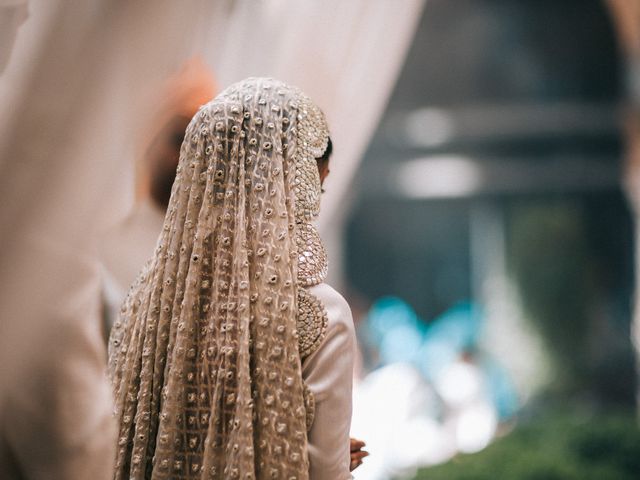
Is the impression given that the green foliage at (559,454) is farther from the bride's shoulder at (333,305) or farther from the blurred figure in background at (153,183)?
the bride's shoulder at (333,305)

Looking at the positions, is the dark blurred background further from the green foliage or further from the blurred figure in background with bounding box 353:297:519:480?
the green foliage

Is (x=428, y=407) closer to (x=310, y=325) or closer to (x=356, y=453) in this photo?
(x=356, y=453)

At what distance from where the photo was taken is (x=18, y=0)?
128cm

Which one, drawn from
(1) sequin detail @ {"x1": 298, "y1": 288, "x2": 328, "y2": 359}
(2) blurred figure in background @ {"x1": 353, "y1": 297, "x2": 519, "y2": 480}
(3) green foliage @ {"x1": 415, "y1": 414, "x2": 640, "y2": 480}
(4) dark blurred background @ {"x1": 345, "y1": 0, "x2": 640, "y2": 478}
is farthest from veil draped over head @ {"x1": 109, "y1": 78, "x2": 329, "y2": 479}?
(4) dark blurred background @ {"x1": 345, "y1": 0, "x2": 640, "y2": 478}

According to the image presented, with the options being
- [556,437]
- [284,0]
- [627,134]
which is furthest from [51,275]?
[627,134]

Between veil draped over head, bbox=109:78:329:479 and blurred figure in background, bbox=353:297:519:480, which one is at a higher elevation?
blurred figure in background, bbox=353:297:519:480

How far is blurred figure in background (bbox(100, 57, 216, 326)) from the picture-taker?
1598mm

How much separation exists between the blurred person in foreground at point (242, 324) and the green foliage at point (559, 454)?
2.80 m

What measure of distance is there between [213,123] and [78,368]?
492 mm

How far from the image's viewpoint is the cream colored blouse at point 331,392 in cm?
146

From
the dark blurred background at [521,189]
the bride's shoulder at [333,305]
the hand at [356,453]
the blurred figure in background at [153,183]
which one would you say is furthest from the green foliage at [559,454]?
the dark blurred background at [521,189]

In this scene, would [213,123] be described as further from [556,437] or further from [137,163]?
[556,437]

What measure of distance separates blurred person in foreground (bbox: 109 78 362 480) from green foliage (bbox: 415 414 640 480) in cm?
280

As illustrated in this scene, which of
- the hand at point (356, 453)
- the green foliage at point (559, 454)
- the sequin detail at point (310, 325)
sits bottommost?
the hand at point (356, 453)
